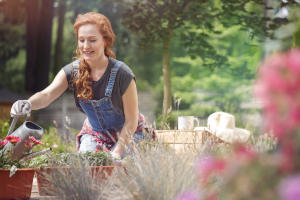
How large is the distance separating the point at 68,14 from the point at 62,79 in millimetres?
17116

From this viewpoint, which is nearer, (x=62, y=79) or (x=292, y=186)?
(x=292, y=186)

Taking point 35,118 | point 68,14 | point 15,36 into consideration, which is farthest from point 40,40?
point 68,14

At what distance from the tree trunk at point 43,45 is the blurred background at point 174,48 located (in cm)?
3

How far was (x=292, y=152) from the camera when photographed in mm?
893

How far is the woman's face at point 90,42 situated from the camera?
3254 mm

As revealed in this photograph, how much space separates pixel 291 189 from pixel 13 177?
6.19 feet

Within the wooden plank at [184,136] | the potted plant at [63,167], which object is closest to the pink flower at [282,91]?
the potted plant at [63,167]

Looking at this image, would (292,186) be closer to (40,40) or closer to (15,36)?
(40,40)

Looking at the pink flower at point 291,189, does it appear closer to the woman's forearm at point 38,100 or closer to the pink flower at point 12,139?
the pink flower at point 12,139

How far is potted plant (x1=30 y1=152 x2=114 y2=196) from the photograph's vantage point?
2.24 metres

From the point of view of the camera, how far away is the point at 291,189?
0.78 meters

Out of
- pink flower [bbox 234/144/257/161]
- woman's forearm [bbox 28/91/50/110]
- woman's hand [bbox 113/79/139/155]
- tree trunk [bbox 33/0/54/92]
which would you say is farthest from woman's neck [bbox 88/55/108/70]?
tree trunk [bbox 33/0/54/92]

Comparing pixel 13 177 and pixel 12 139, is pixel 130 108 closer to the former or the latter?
pixel 12 139

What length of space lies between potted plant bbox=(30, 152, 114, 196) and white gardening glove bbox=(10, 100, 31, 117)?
34 centimetres
